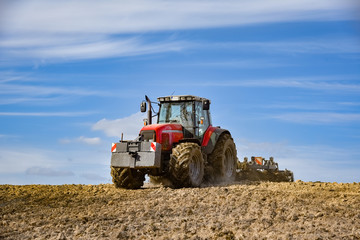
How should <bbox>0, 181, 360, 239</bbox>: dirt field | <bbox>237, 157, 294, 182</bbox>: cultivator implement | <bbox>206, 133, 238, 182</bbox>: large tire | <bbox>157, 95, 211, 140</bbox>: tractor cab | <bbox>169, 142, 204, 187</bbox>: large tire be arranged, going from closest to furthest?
1. <bbox>0, 181, 360, 239</bbox>: dirt field
2. <bbox>169, 142, 204, 187</bbox>: large tire
3. <bbox>157, 95, 211, 140</bbox>: tractor cab
4. <bbox>206, 133, 238, 182</bbox>: large tire
5. <bbox>237, 157, 294, 182</bbox>: cultivator implement

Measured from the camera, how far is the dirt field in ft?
26.3

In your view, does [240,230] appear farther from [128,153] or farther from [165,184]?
[165,184]

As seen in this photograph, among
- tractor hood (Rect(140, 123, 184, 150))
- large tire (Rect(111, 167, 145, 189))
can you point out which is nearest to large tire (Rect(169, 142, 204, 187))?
tractor hood (Rect(140, 123, 184, 150))

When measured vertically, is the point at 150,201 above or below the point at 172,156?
below

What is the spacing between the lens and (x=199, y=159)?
556 inches

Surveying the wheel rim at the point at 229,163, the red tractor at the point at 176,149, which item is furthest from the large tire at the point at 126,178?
the wheel rim at the point at 229,163

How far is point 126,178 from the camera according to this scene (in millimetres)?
14250

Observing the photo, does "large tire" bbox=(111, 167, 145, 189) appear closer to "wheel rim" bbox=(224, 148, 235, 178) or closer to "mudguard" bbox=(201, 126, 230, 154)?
"mudguard" bbox=(201, 126, 230, 154)

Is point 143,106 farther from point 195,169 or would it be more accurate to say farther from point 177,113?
point 195,169

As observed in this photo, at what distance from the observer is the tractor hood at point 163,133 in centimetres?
1393

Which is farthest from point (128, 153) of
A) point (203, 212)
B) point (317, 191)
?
point (317, 191)

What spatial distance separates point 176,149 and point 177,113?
1955mm

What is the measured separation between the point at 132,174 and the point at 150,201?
137 inches

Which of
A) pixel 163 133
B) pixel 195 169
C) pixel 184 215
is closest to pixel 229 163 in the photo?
pixel 195 169
